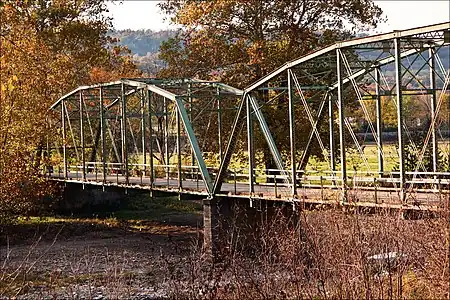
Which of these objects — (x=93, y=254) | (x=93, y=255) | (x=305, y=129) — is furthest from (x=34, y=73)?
(x=305, y=129)

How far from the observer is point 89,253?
29250 mm

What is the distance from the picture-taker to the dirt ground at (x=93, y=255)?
21.8 meters

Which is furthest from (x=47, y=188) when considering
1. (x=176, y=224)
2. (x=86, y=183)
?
(x=176, y=224)

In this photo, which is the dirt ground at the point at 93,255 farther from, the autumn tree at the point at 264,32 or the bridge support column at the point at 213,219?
the autumn tree at the point at 264,32

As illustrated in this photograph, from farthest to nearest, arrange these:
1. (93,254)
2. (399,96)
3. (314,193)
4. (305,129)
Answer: (305,129) → (93,254) → (314,193) → (399,96)

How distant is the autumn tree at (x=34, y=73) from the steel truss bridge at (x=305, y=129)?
5.53 feet

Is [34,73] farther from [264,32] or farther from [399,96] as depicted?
[399,96]

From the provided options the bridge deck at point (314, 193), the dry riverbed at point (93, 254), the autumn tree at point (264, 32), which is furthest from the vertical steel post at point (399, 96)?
the autumn tree at point (264, 32)

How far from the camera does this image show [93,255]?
28453 mm

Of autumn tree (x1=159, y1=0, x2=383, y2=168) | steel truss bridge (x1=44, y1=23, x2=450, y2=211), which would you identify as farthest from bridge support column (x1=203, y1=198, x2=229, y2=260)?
autumn tree (x1=159, y1=0, x2=383, y2=168)

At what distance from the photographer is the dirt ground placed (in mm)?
21766

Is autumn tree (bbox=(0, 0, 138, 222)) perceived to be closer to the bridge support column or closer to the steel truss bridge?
the steel truss bridge

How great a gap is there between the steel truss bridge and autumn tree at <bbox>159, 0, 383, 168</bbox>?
104cm

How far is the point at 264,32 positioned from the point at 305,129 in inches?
173
